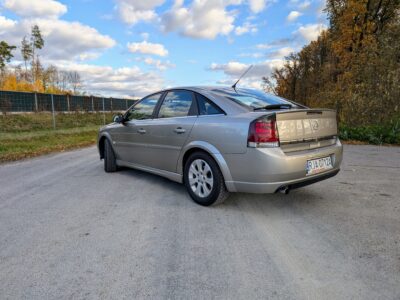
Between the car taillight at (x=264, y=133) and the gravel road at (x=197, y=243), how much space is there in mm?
869

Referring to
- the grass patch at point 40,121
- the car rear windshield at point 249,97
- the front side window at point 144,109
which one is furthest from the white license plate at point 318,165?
the grass patch at point 40,121

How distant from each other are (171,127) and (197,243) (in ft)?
6.37

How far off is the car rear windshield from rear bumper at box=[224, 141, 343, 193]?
750 mm

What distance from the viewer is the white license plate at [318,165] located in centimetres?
348

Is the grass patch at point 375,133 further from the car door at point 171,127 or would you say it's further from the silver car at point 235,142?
the car door at point 171,127

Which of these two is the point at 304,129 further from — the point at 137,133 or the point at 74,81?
the point at 74,81

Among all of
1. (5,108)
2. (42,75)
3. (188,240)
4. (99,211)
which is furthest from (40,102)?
(42,75)

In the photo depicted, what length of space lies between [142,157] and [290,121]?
263 cm

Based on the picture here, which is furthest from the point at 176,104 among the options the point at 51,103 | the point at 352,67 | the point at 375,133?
the point at 51,103

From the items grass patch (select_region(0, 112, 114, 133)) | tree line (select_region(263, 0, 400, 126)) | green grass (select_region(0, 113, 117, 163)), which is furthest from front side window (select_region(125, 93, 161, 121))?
grass patch (select_region(0, 112, 114, 133))

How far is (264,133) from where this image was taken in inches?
128

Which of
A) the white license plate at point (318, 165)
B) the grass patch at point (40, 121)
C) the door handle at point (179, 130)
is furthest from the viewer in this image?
the grass patch at point (40, 121)

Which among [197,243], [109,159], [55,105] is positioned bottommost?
[197,243]

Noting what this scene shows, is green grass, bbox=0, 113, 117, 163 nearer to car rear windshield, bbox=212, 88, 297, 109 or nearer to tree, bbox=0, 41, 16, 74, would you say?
car rear windshield, bbox=212, 88, 297, 109
